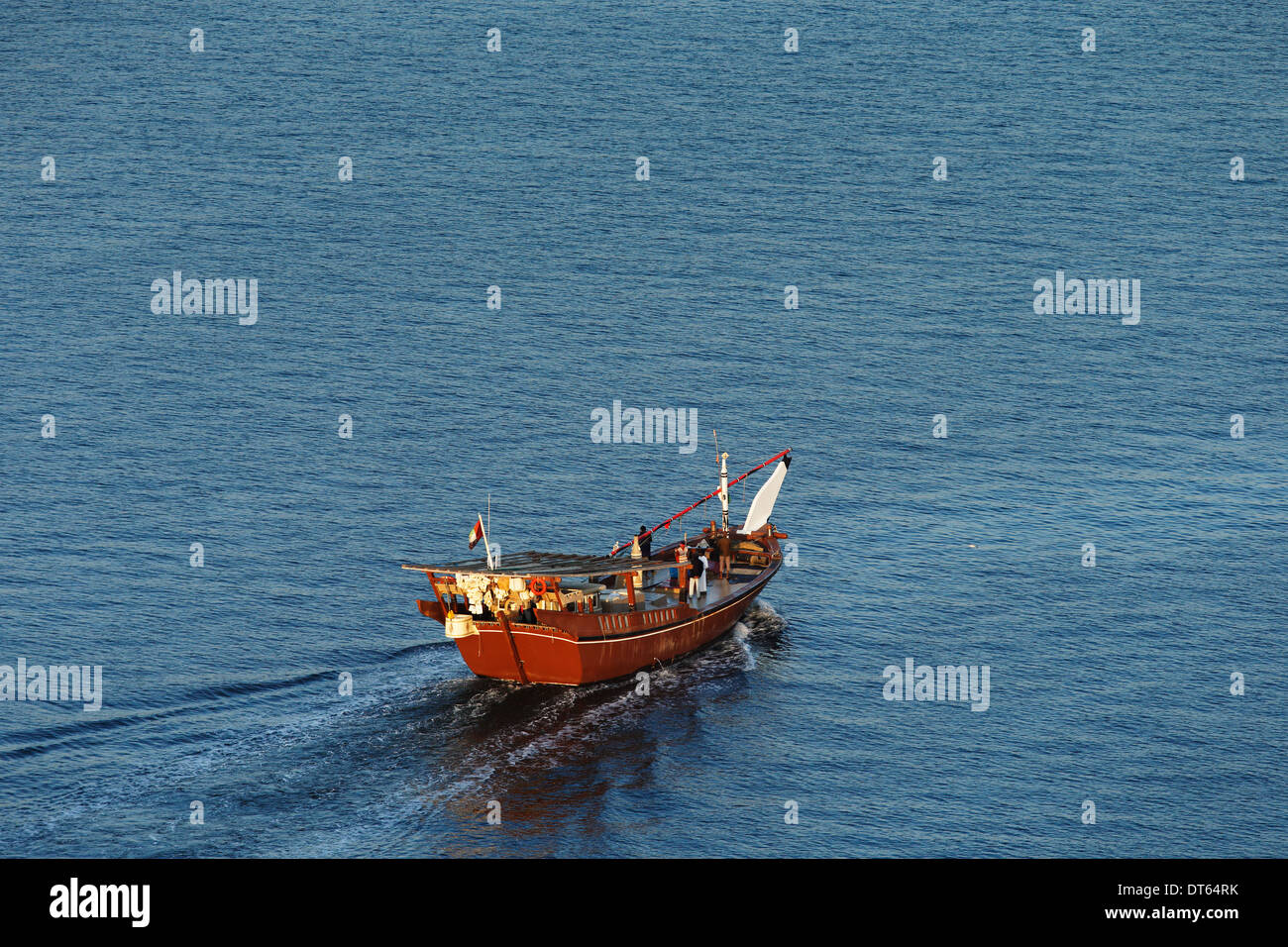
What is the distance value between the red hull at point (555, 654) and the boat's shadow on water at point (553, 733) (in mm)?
931

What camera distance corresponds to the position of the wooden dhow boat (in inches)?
3831

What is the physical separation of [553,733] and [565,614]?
7732 millimetres

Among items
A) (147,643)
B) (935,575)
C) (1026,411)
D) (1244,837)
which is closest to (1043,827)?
(1244,837)

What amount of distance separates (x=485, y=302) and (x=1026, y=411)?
2565 inches

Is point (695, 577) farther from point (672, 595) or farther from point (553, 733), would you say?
point (553, 733)

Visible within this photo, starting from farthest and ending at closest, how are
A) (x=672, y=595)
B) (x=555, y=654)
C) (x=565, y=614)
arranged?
(x=672, y=595) → (x=555, y=654) → (x=565, y=614)

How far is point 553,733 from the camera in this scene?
93688 millimetres

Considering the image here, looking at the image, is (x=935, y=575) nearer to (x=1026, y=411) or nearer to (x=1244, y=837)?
(x=1244, y=837)

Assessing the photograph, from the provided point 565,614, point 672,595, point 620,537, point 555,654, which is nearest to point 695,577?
point 672,595

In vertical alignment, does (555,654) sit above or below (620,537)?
below

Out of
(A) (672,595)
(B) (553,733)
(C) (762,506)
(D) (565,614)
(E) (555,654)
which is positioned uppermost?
(C) (762,506)

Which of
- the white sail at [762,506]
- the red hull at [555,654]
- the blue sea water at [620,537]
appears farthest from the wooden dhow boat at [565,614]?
the white sail at [762,506]

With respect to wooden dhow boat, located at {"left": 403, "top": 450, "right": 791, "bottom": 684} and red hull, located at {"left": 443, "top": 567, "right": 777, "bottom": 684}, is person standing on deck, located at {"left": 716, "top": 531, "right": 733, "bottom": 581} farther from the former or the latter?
red hull, located at {"left": 443, "top": 567, "right": 777, "bottom": 684}

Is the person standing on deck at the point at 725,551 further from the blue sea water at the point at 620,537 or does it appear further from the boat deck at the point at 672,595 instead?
the blue sea water at the point at 620,537
